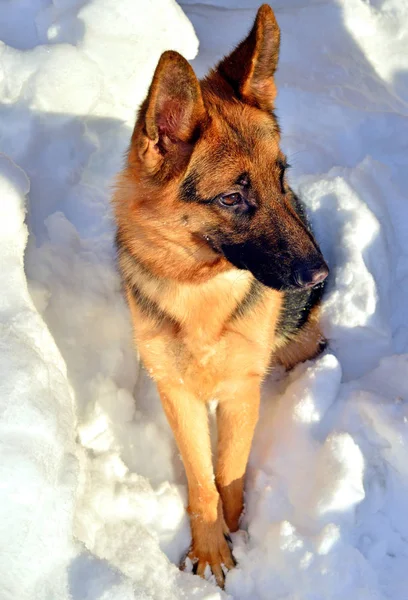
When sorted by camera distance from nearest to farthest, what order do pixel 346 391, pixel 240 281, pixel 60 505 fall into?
pixel 60 505
pixel 240 281
pixel 346 391

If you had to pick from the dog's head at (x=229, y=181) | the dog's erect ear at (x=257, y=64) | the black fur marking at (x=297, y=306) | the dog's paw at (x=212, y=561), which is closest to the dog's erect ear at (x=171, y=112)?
the dog's head at (x=229, y=181)

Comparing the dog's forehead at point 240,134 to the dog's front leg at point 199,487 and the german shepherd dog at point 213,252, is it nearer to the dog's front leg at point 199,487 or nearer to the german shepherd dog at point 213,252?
the german shepherd dog at point 213,252

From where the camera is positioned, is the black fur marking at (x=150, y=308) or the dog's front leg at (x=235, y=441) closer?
the black fur marking at (x=150, y=308)

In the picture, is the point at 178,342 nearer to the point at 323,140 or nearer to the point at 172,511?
the point at 172,511

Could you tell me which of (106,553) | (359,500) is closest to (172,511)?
(106,553)

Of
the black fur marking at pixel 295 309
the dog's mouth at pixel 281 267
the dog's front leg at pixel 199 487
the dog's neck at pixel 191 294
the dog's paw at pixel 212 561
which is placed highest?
the dog's mouth at pixel 281 267

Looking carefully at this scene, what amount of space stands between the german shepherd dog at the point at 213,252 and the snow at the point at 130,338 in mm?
368

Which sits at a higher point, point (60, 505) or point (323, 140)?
point (323, 140)

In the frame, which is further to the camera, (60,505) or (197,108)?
(60,505)

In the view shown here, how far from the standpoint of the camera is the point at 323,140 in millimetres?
4859

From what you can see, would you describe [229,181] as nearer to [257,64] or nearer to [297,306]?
[257,64]

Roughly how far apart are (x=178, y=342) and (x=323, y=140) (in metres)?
2.43

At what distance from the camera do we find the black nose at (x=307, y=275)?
2.75 m

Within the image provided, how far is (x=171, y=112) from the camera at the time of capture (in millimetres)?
2670
